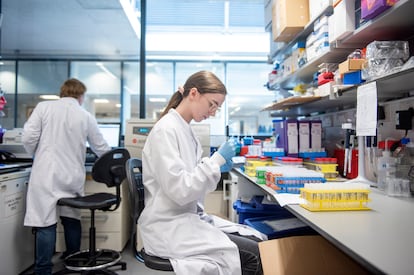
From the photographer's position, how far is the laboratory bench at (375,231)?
57 cm

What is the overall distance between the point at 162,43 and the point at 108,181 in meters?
3.21

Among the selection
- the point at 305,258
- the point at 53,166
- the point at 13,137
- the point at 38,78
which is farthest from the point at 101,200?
the point at 38,78

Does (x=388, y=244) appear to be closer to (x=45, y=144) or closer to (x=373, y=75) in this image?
(x=373, y=75)

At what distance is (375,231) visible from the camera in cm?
75

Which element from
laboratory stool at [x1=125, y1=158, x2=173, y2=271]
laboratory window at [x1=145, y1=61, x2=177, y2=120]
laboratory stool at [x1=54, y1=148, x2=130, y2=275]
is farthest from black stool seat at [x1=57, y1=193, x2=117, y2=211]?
laboratory window at [x1=145, y1=61, x2=177, y2=120]

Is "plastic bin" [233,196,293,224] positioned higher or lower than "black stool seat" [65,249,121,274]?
higher

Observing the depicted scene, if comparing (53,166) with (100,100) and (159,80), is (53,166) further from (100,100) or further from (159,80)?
(100,100)

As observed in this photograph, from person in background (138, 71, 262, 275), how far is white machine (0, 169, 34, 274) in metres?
1.17

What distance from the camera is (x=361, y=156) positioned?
148 cm

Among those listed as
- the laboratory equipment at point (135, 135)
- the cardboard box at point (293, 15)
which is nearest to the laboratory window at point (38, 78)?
the laboratory equipment at point (135, 135)

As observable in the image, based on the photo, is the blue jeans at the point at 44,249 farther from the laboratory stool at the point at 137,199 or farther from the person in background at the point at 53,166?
the laboratory stool at the point at 137,199

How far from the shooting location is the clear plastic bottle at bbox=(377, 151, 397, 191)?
49.3 inches

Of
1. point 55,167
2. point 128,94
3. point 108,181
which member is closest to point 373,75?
point 108,181

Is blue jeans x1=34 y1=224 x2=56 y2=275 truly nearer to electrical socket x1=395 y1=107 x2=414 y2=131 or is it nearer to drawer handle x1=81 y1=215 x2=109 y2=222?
drawer handle x1=81 y1=215 x2=109 y2=222
